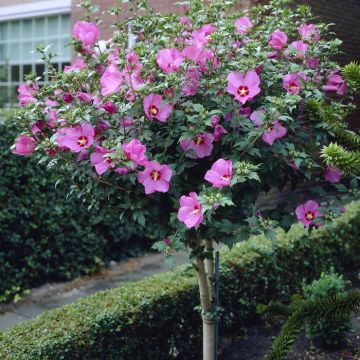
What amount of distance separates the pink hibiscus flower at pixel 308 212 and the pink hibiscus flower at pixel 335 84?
61 centimetres

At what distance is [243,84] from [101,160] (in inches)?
26.3

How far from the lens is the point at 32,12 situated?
9.40 m

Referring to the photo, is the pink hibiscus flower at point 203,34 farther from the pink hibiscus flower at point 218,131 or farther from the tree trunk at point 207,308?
the tree trunk at point 207,308

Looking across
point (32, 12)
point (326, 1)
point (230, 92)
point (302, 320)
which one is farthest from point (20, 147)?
point (32, 12)

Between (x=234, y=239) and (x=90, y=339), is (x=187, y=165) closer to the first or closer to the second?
(x=234, y=239)

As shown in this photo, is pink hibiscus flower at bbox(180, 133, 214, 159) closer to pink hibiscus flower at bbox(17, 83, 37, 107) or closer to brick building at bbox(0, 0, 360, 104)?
pink hibiscus flower at bbox(17, 83, 37, 107)

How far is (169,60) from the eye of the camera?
233 centimetres

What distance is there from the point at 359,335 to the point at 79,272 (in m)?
3.18

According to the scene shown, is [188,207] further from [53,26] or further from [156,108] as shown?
[53,26]

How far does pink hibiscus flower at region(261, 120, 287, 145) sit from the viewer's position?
2307 mm

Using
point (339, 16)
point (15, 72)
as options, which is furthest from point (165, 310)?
point (15, 72)

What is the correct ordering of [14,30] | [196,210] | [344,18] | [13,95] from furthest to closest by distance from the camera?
[14,30]
[13,95]
[344,18]
[196,210]

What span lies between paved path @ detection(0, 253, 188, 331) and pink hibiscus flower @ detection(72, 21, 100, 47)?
2.93 m

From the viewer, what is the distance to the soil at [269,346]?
12.1 feet
